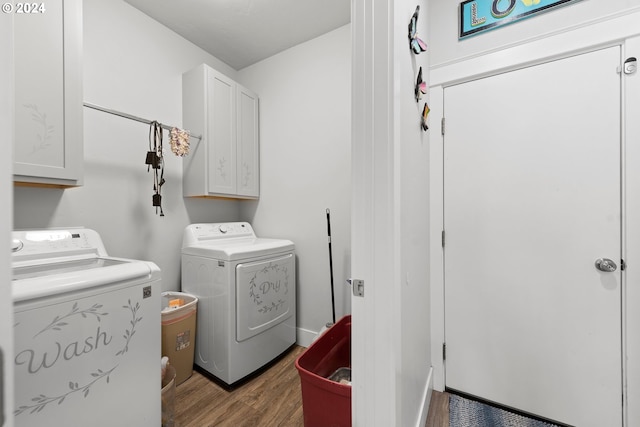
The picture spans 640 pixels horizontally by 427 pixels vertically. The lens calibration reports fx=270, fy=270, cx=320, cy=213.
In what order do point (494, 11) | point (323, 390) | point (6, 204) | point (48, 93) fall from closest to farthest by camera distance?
point (6, 204), point (323, 390), point (48, 93), point (494, 11)

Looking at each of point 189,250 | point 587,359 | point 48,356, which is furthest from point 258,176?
point 587,359

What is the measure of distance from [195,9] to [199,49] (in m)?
0.49

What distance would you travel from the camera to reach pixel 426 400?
63.3 inches

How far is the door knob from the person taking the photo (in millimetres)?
1383

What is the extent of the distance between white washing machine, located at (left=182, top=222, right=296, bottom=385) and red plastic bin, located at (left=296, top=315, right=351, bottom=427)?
671 mm

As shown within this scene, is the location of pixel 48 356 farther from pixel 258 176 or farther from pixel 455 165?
pixel 455 165

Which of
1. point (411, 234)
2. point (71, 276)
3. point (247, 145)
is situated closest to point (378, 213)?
point (411, 234)

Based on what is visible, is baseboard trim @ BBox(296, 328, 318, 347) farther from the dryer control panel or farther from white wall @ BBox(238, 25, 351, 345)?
the dryer control panel

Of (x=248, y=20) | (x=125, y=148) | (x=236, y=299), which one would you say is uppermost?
(x=248, y=20)

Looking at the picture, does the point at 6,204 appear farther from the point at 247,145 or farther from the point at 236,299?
the point at 247,145

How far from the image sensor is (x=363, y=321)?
0.94 m

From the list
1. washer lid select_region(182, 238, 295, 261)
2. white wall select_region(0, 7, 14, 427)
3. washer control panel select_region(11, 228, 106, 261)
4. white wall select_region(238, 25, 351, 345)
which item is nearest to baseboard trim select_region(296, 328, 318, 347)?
white wall select_region(238, 25, 351, 345)

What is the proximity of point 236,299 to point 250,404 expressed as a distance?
0.65 m

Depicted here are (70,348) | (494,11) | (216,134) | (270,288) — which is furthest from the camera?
(216,134)
